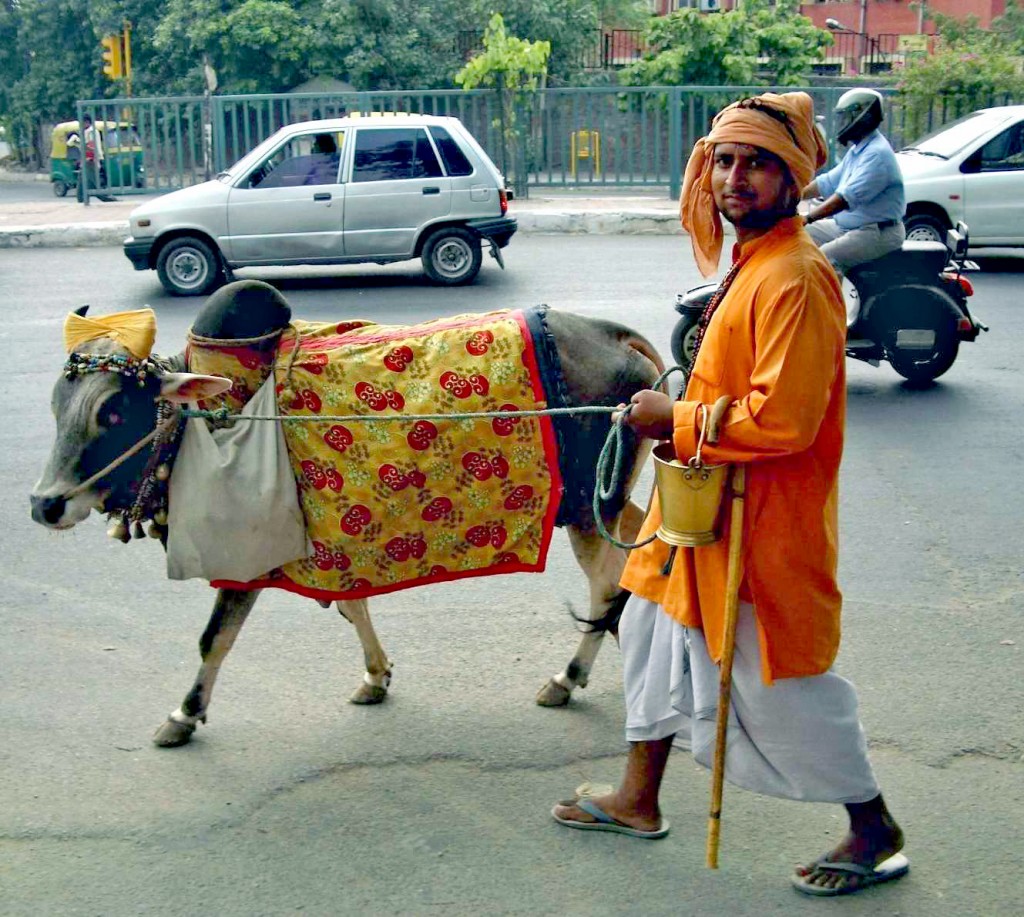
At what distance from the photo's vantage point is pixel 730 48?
933 inches

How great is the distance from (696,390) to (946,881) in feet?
4.56

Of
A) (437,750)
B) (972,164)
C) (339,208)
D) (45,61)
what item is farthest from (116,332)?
(45,61)

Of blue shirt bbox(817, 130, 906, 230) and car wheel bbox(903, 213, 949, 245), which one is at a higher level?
blue shirt bbox(817, 130, 906, 230)

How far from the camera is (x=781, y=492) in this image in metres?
3.03

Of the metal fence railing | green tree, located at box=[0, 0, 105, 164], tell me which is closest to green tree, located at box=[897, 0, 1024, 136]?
the metal fence railing

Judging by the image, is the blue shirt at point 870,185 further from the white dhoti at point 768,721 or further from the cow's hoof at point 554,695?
the white dhoti at point 768,721

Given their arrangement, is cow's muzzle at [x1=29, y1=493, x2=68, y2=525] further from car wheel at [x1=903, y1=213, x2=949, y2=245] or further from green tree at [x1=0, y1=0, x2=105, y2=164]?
green tree at [x1=0, y1=0, x2=105, y2=164]

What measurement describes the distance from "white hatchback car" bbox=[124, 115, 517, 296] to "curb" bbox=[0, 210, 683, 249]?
355 cm

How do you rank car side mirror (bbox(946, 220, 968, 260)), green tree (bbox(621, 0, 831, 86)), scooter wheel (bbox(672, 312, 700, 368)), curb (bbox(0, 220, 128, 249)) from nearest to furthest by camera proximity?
scooter wheel (bbox(672, 312, 700, 368)) → car side mirror (bbox(946, 220, 968, 260)) → curb (bbox(0, 220, 128, 249)) → green tree (bbox(621, 0, 831, 86))

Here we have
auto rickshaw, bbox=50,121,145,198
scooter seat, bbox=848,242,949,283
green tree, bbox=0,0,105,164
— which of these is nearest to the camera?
scooter seat, bbox=848,242,949,283

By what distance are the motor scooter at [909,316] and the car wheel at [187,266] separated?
5792 mm

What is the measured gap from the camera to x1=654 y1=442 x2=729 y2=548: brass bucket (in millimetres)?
2977

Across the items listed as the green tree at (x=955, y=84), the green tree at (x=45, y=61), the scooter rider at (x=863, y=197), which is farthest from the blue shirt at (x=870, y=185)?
the green tree at (x=45, y=61)

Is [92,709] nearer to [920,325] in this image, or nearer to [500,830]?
[500,830]
